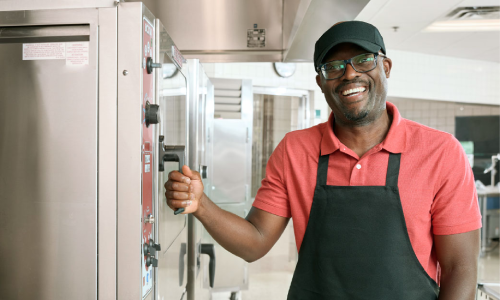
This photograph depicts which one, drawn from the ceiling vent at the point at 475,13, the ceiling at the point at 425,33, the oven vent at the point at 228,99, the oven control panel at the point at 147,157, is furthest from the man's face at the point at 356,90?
the ceiling vent at the point at 475,13

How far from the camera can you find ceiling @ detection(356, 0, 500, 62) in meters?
4.13

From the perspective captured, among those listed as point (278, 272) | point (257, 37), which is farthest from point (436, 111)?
point (257, 37)

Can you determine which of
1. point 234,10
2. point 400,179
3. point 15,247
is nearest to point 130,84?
point 15,247

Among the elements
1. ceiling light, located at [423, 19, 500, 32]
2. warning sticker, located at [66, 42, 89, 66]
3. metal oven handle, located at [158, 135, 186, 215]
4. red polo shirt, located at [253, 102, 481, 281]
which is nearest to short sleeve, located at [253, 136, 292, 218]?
red polo shirt, located at [253, 102, 481, 281]

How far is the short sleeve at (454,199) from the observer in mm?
1151

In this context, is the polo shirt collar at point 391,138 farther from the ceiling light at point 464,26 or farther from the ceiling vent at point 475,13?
the ceiling light at point 464,26

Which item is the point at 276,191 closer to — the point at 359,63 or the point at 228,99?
the point at 359,63

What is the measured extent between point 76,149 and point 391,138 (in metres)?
0.97

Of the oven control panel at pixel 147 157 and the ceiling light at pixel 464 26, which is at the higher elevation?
the ceiling light at pixel 464 26

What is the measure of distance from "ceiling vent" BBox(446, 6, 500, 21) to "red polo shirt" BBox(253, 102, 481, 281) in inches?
149

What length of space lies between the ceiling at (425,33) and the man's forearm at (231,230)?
11.4 ft

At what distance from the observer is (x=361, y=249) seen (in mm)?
1227

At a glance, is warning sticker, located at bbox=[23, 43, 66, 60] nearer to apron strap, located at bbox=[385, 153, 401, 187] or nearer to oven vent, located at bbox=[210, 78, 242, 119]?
apron strap, located at bbox=[385, 153, 401, 187]

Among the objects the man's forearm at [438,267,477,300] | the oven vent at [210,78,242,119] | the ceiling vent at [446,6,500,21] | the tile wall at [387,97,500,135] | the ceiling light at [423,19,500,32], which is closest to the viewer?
the man's forearm at [438,267,477,300]
